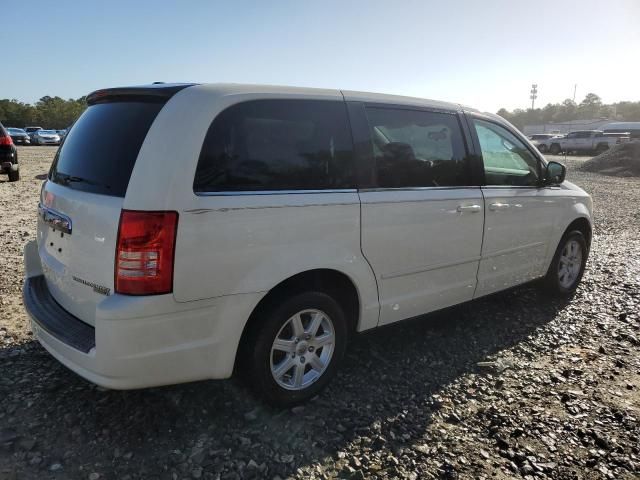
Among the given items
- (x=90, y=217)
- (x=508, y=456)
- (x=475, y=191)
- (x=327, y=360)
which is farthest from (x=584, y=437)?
(x=90, y=217)

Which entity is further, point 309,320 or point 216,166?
point 309,320

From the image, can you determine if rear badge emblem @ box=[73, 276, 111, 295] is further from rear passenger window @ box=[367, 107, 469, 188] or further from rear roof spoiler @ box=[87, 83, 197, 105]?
rear passenger window @ box=[367, 107, 469, 188]

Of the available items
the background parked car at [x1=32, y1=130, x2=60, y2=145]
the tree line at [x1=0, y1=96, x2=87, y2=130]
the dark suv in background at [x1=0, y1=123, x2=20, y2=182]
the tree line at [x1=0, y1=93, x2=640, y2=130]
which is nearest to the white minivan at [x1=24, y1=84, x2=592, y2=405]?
the dark suv in background at [x1=0, y1=123, x2=20, y2=182]

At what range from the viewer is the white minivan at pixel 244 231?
92.9 inches

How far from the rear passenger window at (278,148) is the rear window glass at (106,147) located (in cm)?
37

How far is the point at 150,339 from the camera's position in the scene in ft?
7.80

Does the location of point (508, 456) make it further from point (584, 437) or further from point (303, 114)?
point (303, 114)

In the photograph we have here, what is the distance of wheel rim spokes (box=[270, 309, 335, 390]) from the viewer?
2.91 metres

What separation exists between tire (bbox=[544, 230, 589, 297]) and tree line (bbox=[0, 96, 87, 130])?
→ 69220 millimetres

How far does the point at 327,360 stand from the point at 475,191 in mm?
1752

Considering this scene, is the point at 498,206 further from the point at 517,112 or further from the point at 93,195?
the point at 517,112

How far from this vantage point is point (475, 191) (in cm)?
376

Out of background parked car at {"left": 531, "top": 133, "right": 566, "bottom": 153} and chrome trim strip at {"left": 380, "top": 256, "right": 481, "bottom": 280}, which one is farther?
background parked car at {"left": 531, "top": 133, "right": 566, "bottom": 153}

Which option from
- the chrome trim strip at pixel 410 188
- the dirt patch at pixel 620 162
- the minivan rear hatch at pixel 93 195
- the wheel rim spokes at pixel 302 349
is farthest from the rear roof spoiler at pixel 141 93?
the dirt patch at pixel 620 162
